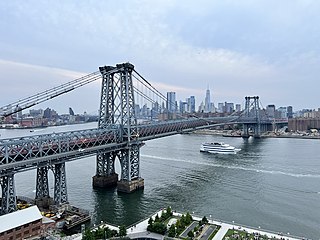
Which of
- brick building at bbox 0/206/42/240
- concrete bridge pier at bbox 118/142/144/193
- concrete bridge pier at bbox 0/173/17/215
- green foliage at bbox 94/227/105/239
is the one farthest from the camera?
concrete bridge pier at bbox 118/142/144/193

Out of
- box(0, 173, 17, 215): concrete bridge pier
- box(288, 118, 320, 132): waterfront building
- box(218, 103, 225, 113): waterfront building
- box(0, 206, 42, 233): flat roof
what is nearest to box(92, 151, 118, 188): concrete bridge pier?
box(0, 173, 17, 215): concrete bridge pier

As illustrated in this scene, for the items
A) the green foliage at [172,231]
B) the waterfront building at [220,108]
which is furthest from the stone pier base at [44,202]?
the waterfront building at [220,108]

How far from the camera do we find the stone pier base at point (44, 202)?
49.5 feet

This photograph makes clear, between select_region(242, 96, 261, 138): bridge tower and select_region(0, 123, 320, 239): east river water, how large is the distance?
28.7 m

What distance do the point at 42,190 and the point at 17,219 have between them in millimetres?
4140

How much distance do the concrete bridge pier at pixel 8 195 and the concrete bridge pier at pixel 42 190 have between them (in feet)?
6.35

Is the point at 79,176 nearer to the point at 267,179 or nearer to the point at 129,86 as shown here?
the point at 129,86

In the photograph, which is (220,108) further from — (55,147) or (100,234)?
(100,234)

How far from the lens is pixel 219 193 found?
19281 mm

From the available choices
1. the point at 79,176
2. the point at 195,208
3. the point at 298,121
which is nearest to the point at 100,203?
the point at 195,208

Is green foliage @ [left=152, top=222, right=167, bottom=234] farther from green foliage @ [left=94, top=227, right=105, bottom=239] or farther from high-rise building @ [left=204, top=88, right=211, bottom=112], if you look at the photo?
high-rise building @ [left=204, top=88, right=211, bottom=112]

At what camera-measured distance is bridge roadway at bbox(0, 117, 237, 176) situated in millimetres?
13031

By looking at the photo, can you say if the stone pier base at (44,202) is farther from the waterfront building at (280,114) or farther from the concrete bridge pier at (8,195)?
the waterfront building at (280,114)

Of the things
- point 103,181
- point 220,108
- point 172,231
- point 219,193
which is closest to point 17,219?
point 172,231
